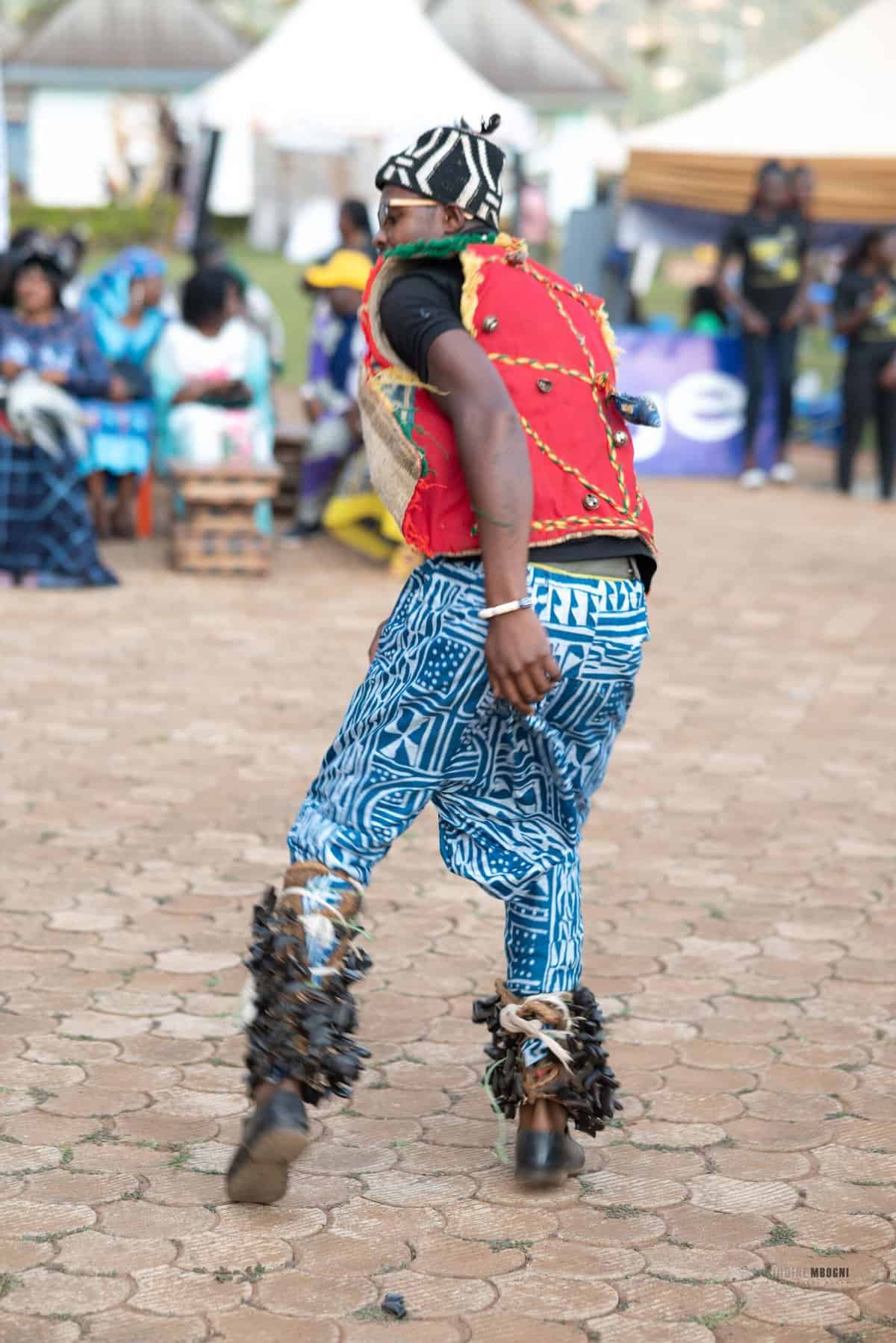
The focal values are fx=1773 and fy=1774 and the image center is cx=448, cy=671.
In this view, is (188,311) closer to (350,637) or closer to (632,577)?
(350,637)

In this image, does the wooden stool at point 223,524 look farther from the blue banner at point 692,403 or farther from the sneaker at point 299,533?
the blue banner at point 692,403

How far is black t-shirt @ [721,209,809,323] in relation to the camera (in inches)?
509

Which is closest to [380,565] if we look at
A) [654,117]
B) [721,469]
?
A: [721,469]

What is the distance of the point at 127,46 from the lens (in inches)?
1720

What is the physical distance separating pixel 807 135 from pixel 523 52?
32844mm

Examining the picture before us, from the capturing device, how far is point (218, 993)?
13.1 ft

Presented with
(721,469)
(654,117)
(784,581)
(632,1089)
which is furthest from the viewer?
(654,117)

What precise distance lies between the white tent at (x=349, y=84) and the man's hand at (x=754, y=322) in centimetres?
462

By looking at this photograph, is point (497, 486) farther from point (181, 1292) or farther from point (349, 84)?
point (349, 84)

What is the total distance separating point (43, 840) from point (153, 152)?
40377 millimetres

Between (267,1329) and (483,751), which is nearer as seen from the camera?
(267,1329)

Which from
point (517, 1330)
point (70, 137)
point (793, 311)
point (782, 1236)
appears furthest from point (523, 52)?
point (517, 1330)

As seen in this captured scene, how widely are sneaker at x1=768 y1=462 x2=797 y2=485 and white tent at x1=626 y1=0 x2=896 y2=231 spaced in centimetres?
224

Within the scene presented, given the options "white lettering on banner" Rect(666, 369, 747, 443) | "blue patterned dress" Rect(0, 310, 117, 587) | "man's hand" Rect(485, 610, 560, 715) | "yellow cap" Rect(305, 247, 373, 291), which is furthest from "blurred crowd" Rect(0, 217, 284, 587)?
"man's hand" Rect(485, 610, 560, 715)
